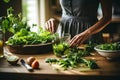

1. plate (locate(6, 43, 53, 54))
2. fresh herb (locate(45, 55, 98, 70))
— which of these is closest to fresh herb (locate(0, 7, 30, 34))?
plate (locate(6, 43, 53, 54))

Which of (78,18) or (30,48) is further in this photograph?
(78,18)

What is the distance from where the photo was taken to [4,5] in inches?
106

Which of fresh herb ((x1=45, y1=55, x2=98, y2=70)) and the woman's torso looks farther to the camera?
the woman's torso

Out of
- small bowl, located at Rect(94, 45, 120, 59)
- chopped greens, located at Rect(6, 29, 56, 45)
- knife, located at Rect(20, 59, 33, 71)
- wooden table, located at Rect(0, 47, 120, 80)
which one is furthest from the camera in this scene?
chopped greens, located at Rect(6, 29, 56, 45)

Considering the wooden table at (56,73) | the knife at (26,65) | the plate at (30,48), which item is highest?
the plate at (30,48)

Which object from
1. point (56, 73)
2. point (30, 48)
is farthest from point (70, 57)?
point (30, 48)

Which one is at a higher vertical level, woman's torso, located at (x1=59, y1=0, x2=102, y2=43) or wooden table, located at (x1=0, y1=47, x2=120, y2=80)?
woman's torso, located at (x1=59, y1=0, x2=102, y2=43)

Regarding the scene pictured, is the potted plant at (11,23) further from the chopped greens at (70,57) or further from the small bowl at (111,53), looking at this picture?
the small bowl at (111,53)

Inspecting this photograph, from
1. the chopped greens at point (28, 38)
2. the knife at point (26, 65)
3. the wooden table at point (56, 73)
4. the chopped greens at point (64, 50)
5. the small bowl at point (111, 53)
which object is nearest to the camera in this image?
the wooden table at point (56, 73)

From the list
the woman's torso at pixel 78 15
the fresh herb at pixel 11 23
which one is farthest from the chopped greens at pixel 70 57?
the woman's torso at pixel 78 15

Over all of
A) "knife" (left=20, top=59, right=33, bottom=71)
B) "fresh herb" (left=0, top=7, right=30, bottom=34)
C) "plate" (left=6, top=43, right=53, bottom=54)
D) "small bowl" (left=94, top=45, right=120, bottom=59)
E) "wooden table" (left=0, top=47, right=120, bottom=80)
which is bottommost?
"wooden table" (left=0, top=47, right=120, bottom=80)

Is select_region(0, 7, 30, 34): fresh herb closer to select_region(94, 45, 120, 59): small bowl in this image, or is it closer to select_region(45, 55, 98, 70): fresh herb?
select_region(45, 55, 98, 70): fresh herb

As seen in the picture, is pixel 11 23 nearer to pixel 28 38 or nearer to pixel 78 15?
pixel 28 38

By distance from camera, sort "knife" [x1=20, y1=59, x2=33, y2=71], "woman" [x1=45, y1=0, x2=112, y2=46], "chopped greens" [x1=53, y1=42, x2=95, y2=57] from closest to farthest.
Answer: "knife" [x1=20, y1=59, x2=33, y2=71], "chopped greens" [x1=53, y1=42, x2=95, y2=57], "woman" [x1=45, y1=0, x2=112, y2=46]
